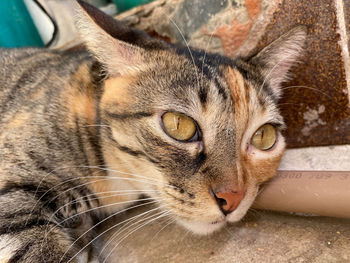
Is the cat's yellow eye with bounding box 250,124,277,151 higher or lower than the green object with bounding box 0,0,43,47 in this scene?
lower

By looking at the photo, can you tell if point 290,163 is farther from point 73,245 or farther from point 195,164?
point 73,245

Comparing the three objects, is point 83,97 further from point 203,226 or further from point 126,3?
point 126,3

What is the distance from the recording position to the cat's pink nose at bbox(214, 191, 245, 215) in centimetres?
110

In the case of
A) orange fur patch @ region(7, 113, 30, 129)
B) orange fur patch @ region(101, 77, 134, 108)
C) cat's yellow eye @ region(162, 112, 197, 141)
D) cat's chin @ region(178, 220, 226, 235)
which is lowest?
cat's chin @ region(178, 220, 226, 235)

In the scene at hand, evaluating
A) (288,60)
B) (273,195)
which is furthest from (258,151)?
(288,60)

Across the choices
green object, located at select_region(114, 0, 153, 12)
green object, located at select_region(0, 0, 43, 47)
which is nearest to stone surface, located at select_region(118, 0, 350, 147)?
green object, located at select_region(114, 0, 153, 12)

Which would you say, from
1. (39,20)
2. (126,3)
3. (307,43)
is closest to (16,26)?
(39,20)

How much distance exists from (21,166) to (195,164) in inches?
29.5

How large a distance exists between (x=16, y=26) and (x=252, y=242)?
2731mm

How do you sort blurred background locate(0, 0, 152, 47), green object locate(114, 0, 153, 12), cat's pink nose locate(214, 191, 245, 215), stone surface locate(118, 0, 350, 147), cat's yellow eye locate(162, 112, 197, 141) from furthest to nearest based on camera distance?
blurred background locate(0, 0, 152, 47) → green object locate(114, 0, 153, 12) → stone surface locate(118, 0, 350, 147) → cat's yellow eye locate(162, 112, 197, 141) → cat's pink nose locate(214, 191, 245, 215)

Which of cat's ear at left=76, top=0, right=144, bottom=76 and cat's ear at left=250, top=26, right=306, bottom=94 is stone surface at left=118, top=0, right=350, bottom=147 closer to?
cat's ear at left=250, top=26, right=306, bottom=94

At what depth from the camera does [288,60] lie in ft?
5.32

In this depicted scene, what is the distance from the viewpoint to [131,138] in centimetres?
128

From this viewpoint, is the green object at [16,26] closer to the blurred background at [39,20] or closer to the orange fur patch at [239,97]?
the blurred background at [39,20]
